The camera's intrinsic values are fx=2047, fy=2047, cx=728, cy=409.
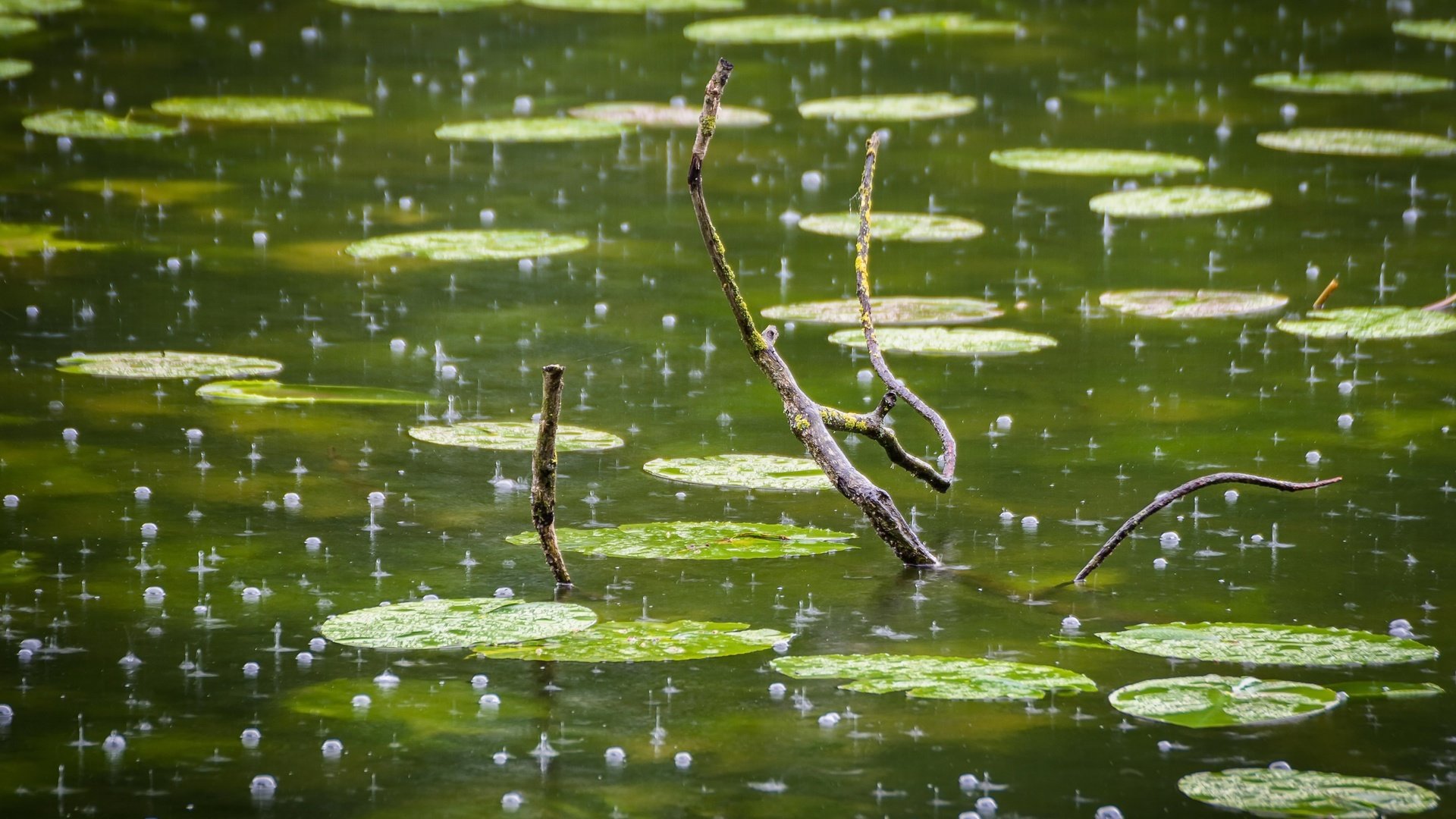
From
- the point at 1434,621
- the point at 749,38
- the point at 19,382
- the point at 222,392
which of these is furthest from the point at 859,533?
the point at 749,38

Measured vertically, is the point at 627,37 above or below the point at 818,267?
above

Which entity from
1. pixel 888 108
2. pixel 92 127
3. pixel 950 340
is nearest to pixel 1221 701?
pixel 950 340

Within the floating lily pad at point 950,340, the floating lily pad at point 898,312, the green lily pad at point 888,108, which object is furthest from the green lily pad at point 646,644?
the green lily pad at point 888,108

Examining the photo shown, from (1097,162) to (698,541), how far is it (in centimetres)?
585

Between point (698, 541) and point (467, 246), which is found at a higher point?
point (467, 246)

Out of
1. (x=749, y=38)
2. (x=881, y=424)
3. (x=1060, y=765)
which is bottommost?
(x=1060, y=765)

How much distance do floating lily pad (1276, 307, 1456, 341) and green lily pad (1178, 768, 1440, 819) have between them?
4304 millimetres

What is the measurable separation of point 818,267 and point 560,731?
5.17 meters

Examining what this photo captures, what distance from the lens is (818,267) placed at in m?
9.51

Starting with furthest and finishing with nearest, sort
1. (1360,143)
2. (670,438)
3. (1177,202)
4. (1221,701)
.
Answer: (1360,143) < (1177,202) < (670,438) < (1221,701)

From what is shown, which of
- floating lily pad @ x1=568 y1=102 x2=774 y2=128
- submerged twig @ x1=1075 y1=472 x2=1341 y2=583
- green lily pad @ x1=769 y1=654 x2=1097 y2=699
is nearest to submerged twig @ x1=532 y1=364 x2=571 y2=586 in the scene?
green lily pad @ x1=769 y1=654 x2=1097 y2=699

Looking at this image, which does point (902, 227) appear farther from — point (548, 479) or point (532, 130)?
point (548, 479)

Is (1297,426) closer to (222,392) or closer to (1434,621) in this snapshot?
(1434,621)

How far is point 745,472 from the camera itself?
6.52m
